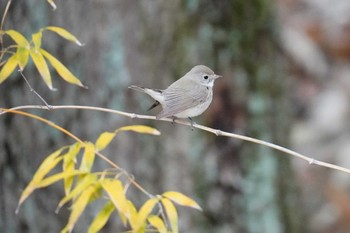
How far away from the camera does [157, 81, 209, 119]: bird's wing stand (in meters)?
2.73

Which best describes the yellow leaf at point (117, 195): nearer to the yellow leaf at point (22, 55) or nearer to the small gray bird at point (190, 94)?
the yellow leaf at point (22, 55)

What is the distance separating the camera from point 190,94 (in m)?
2.89

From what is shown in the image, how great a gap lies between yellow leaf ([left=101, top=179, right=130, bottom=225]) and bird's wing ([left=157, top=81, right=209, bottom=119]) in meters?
0.62

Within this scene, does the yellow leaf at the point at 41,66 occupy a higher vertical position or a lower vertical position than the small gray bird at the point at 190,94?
lower

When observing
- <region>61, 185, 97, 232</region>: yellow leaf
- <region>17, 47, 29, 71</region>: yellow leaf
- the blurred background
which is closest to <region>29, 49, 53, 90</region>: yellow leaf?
<region>17, 47, 29, 71</region>: yellow leaf

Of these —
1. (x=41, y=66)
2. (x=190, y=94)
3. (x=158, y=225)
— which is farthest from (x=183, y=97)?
(x=158, y=225)

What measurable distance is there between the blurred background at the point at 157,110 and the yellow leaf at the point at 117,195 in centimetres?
153

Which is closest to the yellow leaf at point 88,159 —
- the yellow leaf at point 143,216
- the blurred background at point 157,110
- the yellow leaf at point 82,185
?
the yellow leaf at point 82,185

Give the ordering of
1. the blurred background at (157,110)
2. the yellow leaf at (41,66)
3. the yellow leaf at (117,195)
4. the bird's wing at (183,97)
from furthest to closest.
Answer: the blurred background at (157,110), the bird's wing at (183,97), the yellow leaf at (41,66), the yellow leaf at (117,195)

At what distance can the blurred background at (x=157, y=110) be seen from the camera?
3586 millimetres

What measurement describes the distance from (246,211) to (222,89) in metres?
0.62

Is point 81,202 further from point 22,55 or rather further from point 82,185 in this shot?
point 22,55

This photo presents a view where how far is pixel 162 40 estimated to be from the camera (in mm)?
3730

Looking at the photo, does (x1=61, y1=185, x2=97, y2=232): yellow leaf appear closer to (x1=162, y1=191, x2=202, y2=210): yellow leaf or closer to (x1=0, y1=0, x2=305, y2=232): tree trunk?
(x1=162, y1=191, x2=202, y2=210): yellow leaf
